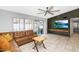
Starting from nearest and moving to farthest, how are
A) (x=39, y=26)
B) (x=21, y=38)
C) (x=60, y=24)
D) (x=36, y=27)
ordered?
(x=21, y=38) → (x=36, y=27) → (x=39, y=26) → (x=60, y=24)

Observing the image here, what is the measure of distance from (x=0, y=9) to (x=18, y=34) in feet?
6.61

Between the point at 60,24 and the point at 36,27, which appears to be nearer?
the point at 36,27

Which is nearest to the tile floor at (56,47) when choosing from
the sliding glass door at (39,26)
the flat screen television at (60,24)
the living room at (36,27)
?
the living room at (36,27)

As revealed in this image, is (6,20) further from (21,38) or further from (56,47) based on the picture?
(56,47)

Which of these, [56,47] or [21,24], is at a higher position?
[21,24]

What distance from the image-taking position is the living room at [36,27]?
5140mm

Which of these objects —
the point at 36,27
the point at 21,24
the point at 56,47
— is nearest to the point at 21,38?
the point at 21,24

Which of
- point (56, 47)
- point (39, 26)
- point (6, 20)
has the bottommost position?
point (56, 47)

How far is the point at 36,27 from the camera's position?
Answer: 973cm

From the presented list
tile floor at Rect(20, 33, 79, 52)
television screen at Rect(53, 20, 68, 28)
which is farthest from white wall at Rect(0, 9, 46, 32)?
television screen at Rect(53, 20, 68, 28)

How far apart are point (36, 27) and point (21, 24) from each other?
2427 millimetres

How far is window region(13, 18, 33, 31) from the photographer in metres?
6.94

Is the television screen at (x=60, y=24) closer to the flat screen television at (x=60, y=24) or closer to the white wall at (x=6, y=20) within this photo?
the flat screen television at (x=60, y=24)
